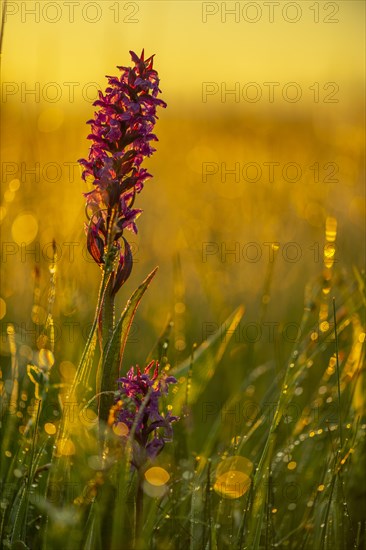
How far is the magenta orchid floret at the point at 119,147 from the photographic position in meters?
1.59

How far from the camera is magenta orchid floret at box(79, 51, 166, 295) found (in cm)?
159

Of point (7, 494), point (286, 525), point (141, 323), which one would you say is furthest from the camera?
point (141, 323)

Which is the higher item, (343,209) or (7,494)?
(343,209)

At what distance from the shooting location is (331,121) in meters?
7.40

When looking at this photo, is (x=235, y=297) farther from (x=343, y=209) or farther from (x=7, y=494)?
(x=7, y=494)

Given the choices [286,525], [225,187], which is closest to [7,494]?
[286,525]

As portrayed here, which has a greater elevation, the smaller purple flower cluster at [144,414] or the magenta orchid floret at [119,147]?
the magenta orchid floret at [119,147]

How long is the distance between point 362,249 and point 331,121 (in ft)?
9.87

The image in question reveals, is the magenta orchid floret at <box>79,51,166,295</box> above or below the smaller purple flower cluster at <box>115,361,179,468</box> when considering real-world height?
above

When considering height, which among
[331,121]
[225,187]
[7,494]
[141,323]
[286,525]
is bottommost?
[286,525]

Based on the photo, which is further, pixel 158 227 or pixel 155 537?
pixel 158 227

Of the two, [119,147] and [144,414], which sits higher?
[119,147]

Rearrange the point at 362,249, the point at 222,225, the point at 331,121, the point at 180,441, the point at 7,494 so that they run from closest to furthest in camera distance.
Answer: the point at 7,494 → the point at 180,441 → the point at 362,249 → the point at 222,225 → the point at 331,121

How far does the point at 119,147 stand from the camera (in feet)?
5.26
